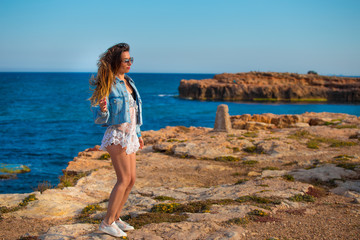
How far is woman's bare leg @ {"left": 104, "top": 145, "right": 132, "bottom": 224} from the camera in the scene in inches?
201

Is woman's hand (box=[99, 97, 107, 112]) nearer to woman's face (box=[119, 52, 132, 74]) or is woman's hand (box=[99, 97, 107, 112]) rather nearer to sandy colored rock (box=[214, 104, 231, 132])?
woman's face (box=[119, 52, 132, 74])

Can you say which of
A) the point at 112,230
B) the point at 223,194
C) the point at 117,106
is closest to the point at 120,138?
the point at 117,106

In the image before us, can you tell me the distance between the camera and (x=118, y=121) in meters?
5.13

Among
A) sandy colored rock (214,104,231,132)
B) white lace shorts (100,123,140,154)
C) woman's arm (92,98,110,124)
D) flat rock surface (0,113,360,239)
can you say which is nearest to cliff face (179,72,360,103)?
sandy colored rock (214,104,231,132)

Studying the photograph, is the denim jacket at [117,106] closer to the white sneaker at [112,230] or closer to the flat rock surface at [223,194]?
the white sneaker at [112,230]

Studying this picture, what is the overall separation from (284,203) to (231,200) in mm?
1207

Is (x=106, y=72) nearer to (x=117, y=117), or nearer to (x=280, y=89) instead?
(x=117, y=117)

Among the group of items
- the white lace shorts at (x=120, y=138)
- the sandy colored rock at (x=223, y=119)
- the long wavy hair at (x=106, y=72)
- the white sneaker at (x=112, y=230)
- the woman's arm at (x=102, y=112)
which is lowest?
the white sneaker at (x=112, y=230)

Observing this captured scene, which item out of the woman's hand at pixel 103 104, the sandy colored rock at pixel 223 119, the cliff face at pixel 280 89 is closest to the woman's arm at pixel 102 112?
the woman's hand at pixel 103 104

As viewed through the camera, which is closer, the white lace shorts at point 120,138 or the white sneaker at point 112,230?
the white lace shorts at point 120,138

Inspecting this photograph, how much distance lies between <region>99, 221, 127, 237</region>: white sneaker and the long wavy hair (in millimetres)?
1952

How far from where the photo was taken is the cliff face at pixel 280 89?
Result: 2945 inches

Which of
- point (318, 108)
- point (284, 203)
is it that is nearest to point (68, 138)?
point (284, 203)

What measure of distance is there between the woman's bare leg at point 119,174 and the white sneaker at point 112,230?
0.07 metres
